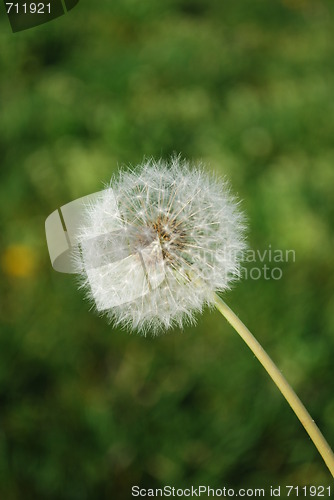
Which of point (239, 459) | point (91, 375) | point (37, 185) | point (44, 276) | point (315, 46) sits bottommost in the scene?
point (239, 459)

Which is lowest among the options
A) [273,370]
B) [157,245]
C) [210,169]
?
[273,370]

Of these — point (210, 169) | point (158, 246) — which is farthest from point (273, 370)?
point (210, 169)

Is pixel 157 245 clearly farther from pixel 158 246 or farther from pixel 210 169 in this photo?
pixel 210 169

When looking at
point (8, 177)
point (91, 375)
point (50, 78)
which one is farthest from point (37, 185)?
point (91, 375)

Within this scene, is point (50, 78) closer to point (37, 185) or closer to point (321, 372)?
point (37, 185)

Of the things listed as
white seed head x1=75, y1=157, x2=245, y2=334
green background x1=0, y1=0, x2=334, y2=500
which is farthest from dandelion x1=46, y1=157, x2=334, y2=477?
green background x1=0, y1=0, x2=334, y2=500

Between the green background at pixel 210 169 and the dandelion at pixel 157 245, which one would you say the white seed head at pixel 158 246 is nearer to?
the dandelion at pixel 157 245

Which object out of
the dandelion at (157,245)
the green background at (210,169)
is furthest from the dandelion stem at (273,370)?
the green background at (210,169)
